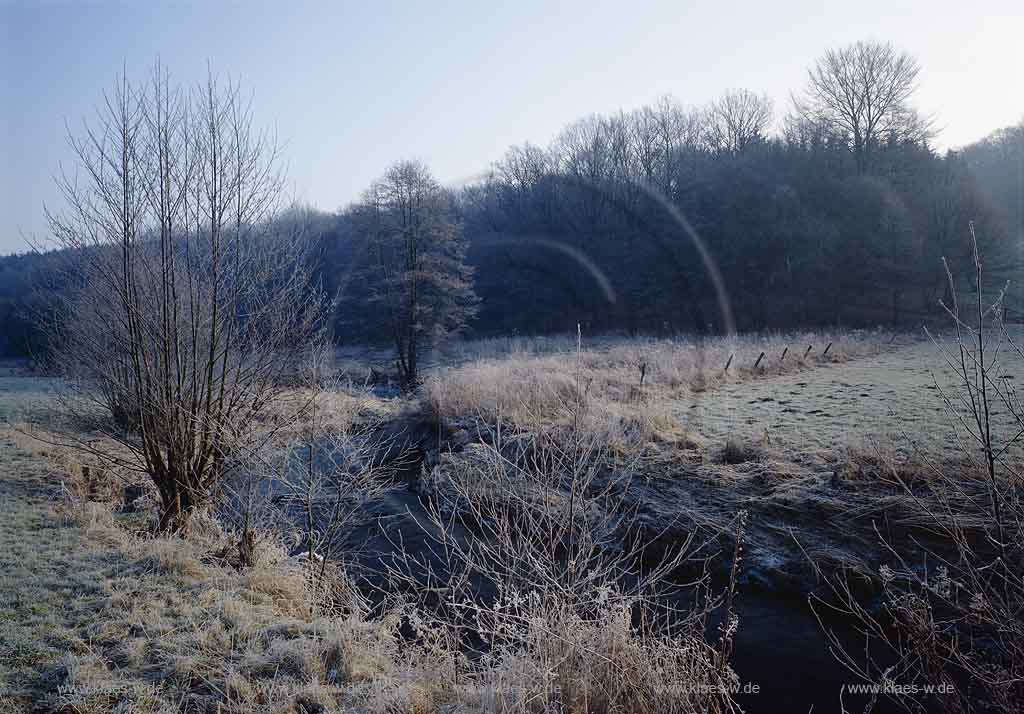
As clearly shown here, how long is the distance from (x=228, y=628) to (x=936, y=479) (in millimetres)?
9066

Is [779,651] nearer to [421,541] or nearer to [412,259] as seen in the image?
[421,541]

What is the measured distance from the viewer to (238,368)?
818cm

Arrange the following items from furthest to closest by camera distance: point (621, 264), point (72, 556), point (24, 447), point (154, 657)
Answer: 1. point (621, 264)
2. point (24, 447)
3. point (72, 556)
4. point (154, 657)

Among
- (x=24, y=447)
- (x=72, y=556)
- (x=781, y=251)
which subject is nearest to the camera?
(x=72, y=556)

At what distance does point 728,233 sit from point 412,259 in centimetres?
2119

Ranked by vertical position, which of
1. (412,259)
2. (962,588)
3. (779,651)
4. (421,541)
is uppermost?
(412,259)

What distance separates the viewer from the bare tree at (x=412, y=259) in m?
26.2

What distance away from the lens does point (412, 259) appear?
26859mm

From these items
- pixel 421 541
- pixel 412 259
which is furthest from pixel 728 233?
pixel 421 541

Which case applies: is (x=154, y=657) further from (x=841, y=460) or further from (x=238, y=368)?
(x=841, y=460)

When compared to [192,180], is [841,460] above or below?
below

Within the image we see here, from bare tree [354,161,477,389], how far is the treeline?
118 millimetres

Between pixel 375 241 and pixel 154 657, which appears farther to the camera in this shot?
pixel 375 241

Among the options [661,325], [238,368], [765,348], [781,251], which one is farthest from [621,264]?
[238,368]
